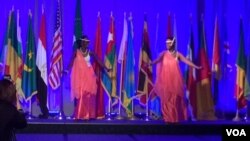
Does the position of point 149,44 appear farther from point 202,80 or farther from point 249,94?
point 249,94

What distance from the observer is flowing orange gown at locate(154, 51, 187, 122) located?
8.92 meters

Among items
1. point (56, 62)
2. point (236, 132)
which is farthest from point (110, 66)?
point (236, 132)

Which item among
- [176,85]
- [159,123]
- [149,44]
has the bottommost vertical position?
[159,123]

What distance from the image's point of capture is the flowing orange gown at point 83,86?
916 centimetres

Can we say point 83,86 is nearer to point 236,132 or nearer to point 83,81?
point 83,81

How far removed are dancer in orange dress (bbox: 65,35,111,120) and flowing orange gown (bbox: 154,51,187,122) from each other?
1286 millimetres

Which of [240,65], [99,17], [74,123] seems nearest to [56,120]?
[74,123]

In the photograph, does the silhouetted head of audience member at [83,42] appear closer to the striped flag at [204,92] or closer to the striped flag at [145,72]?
the striped flag at [145,72]

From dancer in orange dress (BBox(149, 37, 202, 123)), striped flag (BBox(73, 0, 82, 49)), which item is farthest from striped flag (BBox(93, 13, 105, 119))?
dancer in orange dress (BBox(149, 37, 202, 123))

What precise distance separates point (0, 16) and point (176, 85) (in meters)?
3.95

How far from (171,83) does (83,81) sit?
65.3 inches

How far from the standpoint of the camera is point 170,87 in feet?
29.3

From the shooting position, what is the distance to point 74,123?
29.0 feet

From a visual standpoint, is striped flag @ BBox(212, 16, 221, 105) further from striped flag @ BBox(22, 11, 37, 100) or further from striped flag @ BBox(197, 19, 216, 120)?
striped flag @ BBox(22, 11, 37, 100)
